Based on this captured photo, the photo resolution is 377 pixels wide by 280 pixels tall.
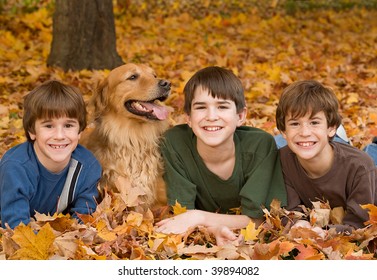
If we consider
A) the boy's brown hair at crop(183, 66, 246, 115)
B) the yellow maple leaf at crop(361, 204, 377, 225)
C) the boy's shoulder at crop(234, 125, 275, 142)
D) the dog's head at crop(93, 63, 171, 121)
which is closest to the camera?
the yellow maple leaf at crop(361, 204, 377, 225)

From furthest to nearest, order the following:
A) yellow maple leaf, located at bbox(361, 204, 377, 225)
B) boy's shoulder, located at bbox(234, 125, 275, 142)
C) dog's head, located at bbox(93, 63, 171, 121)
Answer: boy's shoulder, located at bbox(234, 125, 275, 142), dog's head, located at bbox(93, 63, 171, 121), yellow maple leaf, located at bbox(361, 204, 377, 225)

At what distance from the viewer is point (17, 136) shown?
5621 mm

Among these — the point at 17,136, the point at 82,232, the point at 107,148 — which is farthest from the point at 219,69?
the point at 17,136

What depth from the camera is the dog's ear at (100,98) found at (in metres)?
4.39

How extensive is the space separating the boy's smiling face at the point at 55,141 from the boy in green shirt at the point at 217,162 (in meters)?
0.74

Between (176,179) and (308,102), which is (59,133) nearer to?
(176,179)

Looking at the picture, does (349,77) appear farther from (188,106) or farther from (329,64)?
(188,106)

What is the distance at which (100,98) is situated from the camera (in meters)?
4.44

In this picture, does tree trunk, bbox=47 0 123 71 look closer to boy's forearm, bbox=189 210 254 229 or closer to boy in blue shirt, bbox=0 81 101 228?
boy in blue shirt, bbox=0 81 101 228

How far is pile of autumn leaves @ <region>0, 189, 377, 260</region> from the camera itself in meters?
3.42

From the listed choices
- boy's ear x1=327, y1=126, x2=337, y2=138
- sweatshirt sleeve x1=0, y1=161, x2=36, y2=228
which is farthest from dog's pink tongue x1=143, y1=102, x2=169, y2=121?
boy's ear x1=327, y1=126, x2=337, y2=138

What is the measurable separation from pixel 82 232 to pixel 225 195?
1165 mm

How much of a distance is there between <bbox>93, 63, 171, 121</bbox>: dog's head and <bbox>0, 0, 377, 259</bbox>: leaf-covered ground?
2.06ft

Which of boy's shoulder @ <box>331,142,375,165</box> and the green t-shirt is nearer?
boy's shoulder @ <box>331,142,375,165</box>
